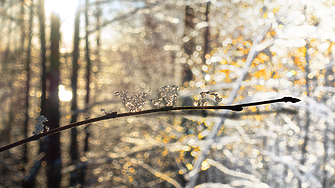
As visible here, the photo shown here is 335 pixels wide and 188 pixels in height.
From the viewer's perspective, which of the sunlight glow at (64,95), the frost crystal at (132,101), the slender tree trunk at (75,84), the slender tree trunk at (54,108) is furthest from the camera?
the sunlight glow at (64,95)

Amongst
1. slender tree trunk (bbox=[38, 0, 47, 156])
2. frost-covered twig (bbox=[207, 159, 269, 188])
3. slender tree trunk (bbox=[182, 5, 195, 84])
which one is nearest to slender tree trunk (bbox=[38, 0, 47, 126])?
slender tree trunk (bbox=[38, 0, 47, 156])

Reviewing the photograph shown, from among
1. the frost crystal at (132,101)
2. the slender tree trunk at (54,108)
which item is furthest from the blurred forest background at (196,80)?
the frost crystal at (132,101)

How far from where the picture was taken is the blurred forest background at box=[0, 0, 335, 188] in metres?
1.04

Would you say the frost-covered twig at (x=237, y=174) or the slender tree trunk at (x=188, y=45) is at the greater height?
the slender tree trunk at (x=188, y=45)

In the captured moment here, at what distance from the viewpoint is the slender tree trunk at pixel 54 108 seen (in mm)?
1037

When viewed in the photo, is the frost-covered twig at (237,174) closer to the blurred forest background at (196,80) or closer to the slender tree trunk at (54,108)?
the blurred forest background at (196,80)

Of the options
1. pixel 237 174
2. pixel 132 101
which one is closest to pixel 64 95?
pixel 132 101

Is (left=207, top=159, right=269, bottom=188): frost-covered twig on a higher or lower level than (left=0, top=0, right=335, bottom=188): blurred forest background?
lower

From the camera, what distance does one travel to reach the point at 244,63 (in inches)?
43.4

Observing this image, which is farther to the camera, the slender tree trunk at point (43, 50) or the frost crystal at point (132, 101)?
the slender tree trunk at point (43, 50)

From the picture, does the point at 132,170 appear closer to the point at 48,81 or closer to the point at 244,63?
the point at 48,81

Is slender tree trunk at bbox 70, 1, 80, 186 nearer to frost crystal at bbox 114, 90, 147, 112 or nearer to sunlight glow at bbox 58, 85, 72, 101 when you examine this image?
sunlight glow at bbox 58, 85, 72, 101

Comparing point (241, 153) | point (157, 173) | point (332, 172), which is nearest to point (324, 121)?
point (332, 172)

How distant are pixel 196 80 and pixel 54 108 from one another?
83 centimetres
